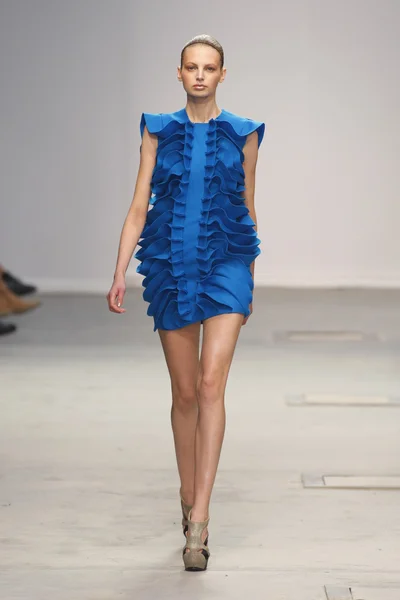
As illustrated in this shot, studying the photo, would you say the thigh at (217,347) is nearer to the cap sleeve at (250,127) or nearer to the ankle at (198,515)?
the ankle at (198,515)

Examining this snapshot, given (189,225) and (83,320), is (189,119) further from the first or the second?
(83,320)

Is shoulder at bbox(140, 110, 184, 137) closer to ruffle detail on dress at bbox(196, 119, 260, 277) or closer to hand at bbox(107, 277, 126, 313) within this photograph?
ruffle detail on dress at bbox(196, 119, 260, 277)

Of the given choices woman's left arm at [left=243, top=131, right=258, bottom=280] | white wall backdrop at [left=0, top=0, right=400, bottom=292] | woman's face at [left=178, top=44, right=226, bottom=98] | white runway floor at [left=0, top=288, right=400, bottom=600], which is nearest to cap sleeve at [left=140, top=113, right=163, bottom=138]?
woman's face at [left=178, top=44, right=226, bottom=98]

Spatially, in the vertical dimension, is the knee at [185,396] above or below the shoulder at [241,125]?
below

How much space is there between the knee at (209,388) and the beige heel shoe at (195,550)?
0.32m

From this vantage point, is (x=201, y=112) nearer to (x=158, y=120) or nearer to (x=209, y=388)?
(x=158, y=120)

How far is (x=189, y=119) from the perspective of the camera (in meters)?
3.10

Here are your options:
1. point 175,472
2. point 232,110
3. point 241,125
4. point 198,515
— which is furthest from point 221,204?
point 232,110

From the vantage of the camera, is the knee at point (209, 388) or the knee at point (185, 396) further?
the knee at point (185, 396)

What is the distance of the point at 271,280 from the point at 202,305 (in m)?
5.51

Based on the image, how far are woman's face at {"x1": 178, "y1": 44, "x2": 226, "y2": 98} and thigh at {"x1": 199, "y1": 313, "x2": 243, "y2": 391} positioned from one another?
0.58 meters

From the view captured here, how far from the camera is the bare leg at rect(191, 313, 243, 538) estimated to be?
9.96 feet

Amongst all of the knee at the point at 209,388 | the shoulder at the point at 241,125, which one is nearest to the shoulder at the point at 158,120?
the shoulder at the point at 241,125

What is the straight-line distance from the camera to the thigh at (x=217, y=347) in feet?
9.95
